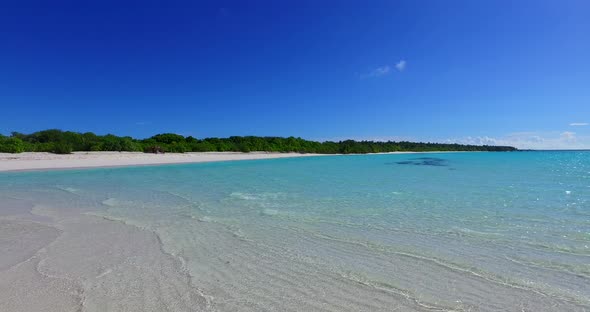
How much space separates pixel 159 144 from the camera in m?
55.2

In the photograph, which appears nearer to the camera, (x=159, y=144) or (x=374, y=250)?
(x=374, y=250)

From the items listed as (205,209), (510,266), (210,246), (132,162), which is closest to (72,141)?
(132,162)

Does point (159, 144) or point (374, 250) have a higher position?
point (159, 144)

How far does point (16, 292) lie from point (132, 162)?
3275 centimetres

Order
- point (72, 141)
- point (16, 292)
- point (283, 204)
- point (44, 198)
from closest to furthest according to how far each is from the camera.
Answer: point (16, 292) → point (283, 204) → point (44, 198) → point (72, 141)

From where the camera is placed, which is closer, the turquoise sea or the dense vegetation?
the turquoise sea

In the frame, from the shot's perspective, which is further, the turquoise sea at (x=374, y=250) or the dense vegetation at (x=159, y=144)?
the dense vegetation at (x=159, y=144)

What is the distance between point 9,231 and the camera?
5.61 m

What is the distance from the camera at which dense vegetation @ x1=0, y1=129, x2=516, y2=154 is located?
36188 mm

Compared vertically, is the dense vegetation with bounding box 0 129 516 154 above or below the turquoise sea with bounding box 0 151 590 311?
above

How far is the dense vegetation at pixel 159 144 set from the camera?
36188mm

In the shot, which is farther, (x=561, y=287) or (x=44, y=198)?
(x=44, y=198)

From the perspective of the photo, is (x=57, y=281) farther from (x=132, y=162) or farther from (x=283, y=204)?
(x=132, y=162)

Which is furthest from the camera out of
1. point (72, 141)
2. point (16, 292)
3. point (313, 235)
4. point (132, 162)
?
point (72, 141)
